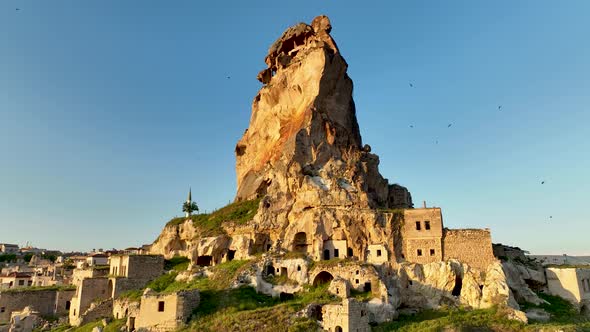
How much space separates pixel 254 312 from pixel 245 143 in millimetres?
37341

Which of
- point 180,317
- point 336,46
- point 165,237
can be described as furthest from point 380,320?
point 336,46

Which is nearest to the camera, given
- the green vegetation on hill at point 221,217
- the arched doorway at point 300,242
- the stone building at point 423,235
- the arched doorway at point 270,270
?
the arched doorway at point 270,270

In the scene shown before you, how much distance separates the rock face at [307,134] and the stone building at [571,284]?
56.6 feet

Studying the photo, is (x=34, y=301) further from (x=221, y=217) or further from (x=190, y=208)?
(x=190, y=208)

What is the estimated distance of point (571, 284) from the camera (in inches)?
1515

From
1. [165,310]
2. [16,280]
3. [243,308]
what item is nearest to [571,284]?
[243,308]

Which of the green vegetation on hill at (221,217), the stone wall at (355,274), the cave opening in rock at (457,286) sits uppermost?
the green vegetation on hill at (221,217)

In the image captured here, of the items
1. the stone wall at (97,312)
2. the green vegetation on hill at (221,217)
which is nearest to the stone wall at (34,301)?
the stone wall at (97,312)

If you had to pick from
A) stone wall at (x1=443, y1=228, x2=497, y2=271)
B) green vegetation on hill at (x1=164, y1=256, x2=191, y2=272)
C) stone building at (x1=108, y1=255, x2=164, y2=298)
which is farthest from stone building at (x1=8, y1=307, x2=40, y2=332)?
stone wall at (x1=443, y1=228, x2=497, y2=271)

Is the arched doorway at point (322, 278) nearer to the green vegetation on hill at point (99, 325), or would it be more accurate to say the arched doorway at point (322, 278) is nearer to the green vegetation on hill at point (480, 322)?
the green vegetation on hill at point (480, 322)

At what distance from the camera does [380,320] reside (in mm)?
32688

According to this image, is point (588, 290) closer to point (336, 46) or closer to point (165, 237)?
point (336, 46)

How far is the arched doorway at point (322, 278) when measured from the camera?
3738 cm

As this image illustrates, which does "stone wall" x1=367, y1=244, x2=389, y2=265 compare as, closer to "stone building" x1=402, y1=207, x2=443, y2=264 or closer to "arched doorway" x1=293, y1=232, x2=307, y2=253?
"stone building" x1=402, y1=207, x2=443, y2=264
